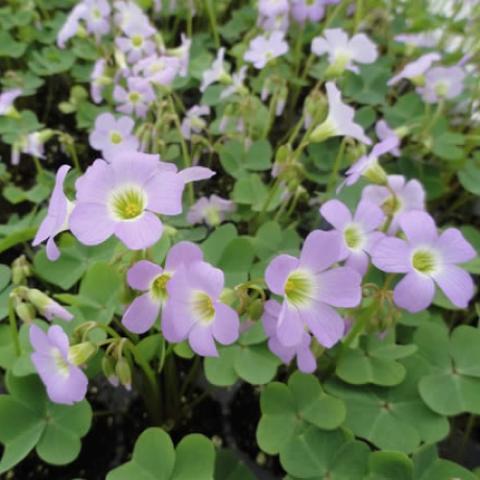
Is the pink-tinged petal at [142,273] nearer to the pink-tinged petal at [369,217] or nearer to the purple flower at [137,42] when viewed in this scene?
the pink-tinged petal at [369,217]

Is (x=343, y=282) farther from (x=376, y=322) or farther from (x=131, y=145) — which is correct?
(x=131, y=145)

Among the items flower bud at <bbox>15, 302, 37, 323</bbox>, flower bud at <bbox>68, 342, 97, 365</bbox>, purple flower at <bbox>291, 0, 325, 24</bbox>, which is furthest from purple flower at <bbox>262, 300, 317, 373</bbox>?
purple flower at <bbox>291, 0, 325, 24</bbox>

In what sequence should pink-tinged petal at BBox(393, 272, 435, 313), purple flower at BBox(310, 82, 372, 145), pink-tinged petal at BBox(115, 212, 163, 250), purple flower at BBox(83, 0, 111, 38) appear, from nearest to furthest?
pink-tinged petal at BBox(115, 212, 163, 250)
pink-tinged petal at BBox(393, 272, 435, 313)
purple flower at BBox(310, 82, 372, 145)
purple flower at BBox(83, 0, 111, 38)

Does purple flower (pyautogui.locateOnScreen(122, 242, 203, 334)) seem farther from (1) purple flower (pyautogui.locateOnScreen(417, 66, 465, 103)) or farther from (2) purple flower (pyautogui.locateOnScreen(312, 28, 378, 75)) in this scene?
(1) purple flower (pyautogui.locateOnScreen(417, 66, 465, 103))

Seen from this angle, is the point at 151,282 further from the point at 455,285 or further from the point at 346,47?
the point at 346,47

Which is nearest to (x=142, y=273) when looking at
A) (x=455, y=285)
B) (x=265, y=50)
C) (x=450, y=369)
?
(x=455, y=285)

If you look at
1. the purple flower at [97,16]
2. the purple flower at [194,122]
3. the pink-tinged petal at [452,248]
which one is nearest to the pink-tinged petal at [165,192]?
the pink-tinged petal at [452,248]

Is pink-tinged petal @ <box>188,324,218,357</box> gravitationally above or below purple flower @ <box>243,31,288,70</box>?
below
